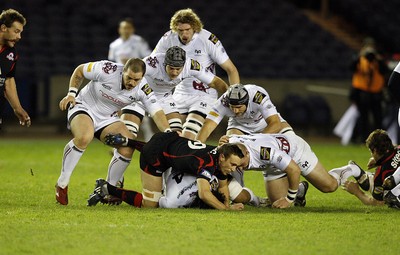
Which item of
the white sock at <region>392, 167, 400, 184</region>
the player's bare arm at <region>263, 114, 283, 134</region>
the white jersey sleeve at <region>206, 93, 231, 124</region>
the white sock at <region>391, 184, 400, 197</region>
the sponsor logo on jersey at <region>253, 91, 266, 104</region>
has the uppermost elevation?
the sponsor logo on jersey at <region>253, 91, 266, 104</region>

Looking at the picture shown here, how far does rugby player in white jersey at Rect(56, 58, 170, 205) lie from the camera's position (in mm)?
9516

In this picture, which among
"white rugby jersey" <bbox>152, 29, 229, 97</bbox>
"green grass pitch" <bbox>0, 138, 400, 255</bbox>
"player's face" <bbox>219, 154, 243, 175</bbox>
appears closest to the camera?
"green grass pitch" <bbox>0, 138, 400, 255</bbox>

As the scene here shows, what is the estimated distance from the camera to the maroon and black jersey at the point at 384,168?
32.5 feet

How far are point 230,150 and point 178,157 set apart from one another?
0.64 m

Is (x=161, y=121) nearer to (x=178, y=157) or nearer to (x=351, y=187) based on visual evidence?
(x=178, y=157)

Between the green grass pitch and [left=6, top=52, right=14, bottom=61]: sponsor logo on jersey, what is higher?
[left=6, top=52, right=14, bottom=61]: sponsor logo on jersey

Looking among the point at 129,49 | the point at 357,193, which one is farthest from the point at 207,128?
the point at 129,49

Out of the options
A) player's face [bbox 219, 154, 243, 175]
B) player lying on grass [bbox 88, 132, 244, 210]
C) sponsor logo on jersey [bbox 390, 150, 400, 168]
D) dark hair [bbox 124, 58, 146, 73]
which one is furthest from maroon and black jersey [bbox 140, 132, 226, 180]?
sponsor logo on jersey [bbox 390, 150, 400, 168]

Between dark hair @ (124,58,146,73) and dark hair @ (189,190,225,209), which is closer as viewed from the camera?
dark hair @ (189,190,225,209)

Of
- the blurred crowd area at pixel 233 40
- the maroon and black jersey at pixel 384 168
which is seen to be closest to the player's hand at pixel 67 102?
the maroon and black jersey at pixel 384 168

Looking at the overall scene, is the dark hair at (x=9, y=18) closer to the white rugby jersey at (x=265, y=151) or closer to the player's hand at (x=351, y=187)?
the white rugby jersey at (x=265, y=151)

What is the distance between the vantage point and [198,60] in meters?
11.4

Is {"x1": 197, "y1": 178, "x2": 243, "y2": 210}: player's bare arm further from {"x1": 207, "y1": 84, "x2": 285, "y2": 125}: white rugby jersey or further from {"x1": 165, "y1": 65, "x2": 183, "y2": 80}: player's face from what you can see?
{"x1": 165, "y1": 65, "x2": 183, "y2": 80}: player's face

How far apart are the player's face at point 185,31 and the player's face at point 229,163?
2689 millimetres
